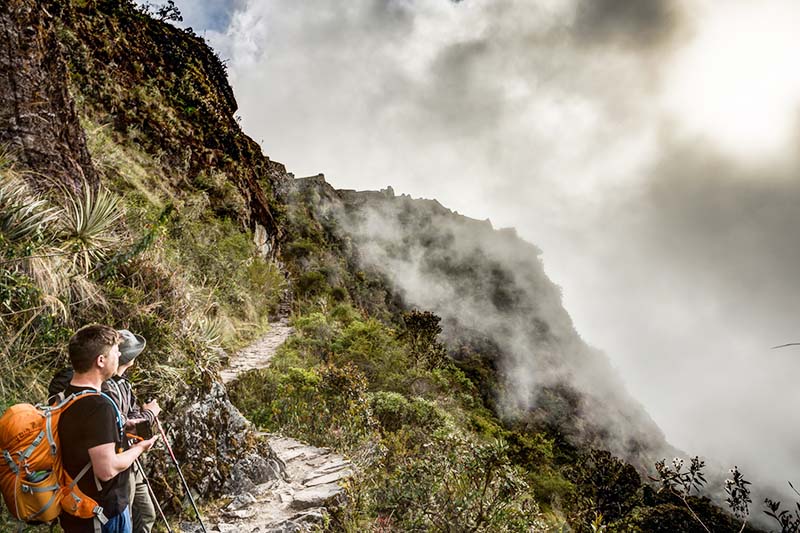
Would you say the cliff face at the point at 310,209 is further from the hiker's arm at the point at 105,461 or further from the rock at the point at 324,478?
the rock at the point at 324,478

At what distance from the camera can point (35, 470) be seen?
2.03 m

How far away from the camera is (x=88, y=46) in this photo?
11.6m

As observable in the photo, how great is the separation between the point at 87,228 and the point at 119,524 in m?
3.41

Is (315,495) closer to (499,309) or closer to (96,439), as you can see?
(96,439)

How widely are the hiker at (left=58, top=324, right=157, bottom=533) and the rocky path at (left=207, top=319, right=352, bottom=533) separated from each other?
193cm

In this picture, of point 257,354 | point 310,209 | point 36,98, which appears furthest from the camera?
point 310,209

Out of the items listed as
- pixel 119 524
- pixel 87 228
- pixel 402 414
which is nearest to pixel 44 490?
pixel 119 524

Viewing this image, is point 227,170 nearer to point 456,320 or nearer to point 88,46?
point 88,46

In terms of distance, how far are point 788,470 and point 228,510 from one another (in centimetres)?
15298

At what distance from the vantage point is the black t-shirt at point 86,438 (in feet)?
6.97

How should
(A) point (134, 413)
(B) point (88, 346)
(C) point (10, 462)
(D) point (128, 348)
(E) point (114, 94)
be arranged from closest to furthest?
(C) point (10, 462)
(B) point (88, 346)
(A) point (134, 413)
(D) point (128, 348)
(E) point (114, 94)

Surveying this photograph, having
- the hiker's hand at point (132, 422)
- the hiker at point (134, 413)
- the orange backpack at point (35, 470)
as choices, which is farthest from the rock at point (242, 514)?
the orange backpack at point (35, 470)

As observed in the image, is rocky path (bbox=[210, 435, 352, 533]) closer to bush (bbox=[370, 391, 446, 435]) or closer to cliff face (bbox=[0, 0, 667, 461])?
bush (bbox=[370, 391, 446, 435])

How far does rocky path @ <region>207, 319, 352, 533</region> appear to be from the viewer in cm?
407
